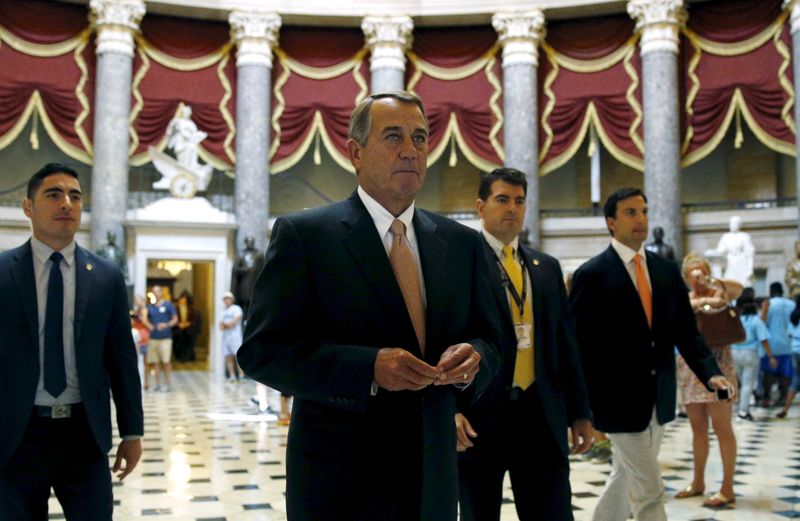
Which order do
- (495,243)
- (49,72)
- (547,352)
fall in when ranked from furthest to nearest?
(49,72) < (495,243) < (547,352)

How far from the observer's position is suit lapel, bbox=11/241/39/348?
264 centimetres

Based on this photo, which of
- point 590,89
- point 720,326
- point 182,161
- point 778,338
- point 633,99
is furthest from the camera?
point 590,89

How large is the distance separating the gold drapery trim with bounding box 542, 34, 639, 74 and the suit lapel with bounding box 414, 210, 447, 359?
1615 cm

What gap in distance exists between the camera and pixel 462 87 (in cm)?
1783

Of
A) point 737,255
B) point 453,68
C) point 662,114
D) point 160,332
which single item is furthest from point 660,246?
point 160,332

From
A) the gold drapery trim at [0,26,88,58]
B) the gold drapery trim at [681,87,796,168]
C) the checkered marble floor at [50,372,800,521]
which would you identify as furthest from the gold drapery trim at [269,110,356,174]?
the checkered marble floor at [50,372,800,521]

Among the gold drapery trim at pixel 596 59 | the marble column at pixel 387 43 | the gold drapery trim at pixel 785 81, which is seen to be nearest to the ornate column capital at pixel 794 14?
the gold drapery trim at pixel 785 81

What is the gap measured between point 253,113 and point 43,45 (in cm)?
419

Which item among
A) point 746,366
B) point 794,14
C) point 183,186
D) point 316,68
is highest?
point 794,14

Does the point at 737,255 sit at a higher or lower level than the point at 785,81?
lower

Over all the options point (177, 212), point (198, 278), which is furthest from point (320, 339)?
point (198, 278)

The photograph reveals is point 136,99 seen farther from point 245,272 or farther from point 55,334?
point 55,334

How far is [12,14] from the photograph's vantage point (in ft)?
53.7

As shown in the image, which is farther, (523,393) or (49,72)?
(49,72)
